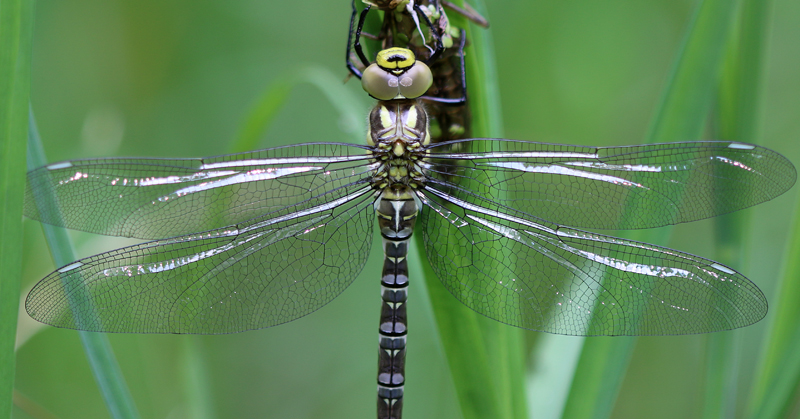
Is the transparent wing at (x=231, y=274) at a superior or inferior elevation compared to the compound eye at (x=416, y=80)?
inferior

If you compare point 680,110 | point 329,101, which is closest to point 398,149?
point 680,110

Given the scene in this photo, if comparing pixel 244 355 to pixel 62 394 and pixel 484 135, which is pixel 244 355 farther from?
pixel 484 135

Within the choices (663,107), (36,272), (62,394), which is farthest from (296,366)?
(663,107)

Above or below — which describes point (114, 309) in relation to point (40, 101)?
below

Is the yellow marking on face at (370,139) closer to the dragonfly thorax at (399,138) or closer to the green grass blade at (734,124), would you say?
the dragonfly thorax at (399,138)

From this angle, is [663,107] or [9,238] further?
[663,107]

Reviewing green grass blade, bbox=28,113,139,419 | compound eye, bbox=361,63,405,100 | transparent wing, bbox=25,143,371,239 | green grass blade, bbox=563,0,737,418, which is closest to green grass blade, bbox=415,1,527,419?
green grass blade, bbox=563,0,737,418

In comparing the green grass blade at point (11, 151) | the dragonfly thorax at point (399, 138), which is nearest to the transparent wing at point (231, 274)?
the dragonfly thorax at point (399, 138)

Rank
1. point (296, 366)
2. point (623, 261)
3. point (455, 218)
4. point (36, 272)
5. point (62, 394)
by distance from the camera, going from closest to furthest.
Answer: point (623, 261) < point (455, 218) < point (36, 272) < point (62, 394) < point (296, 366)
